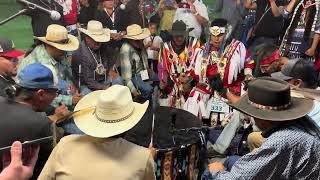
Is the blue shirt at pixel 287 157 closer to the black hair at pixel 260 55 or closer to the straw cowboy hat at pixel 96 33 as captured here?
the black hair at pixel 260 55

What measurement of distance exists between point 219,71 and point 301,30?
2.29 m

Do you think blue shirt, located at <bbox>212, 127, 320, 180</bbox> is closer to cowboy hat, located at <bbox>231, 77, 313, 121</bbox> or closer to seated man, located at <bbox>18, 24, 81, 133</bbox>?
cowboy hat, located at <bbox>231, 77, 313, 121</bbox>

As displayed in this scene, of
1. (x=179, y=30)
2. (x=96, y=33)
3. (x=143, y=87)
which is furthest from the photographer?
(x=179, y=30)

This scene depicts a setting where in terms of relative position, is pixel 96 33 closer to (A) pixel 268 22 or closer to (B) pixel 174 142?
(B) pixel 174 142

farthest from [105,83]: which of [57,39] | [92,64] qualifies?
[57,39]

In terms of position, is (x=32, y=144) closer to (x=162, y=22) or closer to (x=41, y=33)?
(x=41, y=33)

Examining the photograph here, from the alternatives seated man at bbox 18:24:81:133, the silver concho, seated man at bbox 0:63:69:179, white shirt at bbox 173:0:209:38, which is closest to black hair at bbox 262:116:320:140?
seated man at bbox 0:63:69:179

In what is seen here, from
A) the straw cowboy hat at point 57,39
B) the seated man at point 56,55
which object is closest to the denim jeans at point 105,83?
the seated man at point 56,55

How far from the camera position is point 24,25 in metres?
9.80

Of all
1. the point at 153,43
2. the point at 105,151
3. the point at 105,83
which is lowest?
the point at 105,83

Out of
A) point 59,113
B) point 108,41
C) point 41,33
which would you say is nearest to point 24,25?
point 41,33

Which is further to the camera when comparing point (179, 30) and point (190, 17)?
point (190, 17)

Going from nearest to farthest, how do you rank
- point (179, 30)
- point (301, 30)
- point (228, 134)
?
point (228, 134) → point (179, 30) → point (301, 30)

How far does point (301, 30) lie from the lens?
22.9 feet
